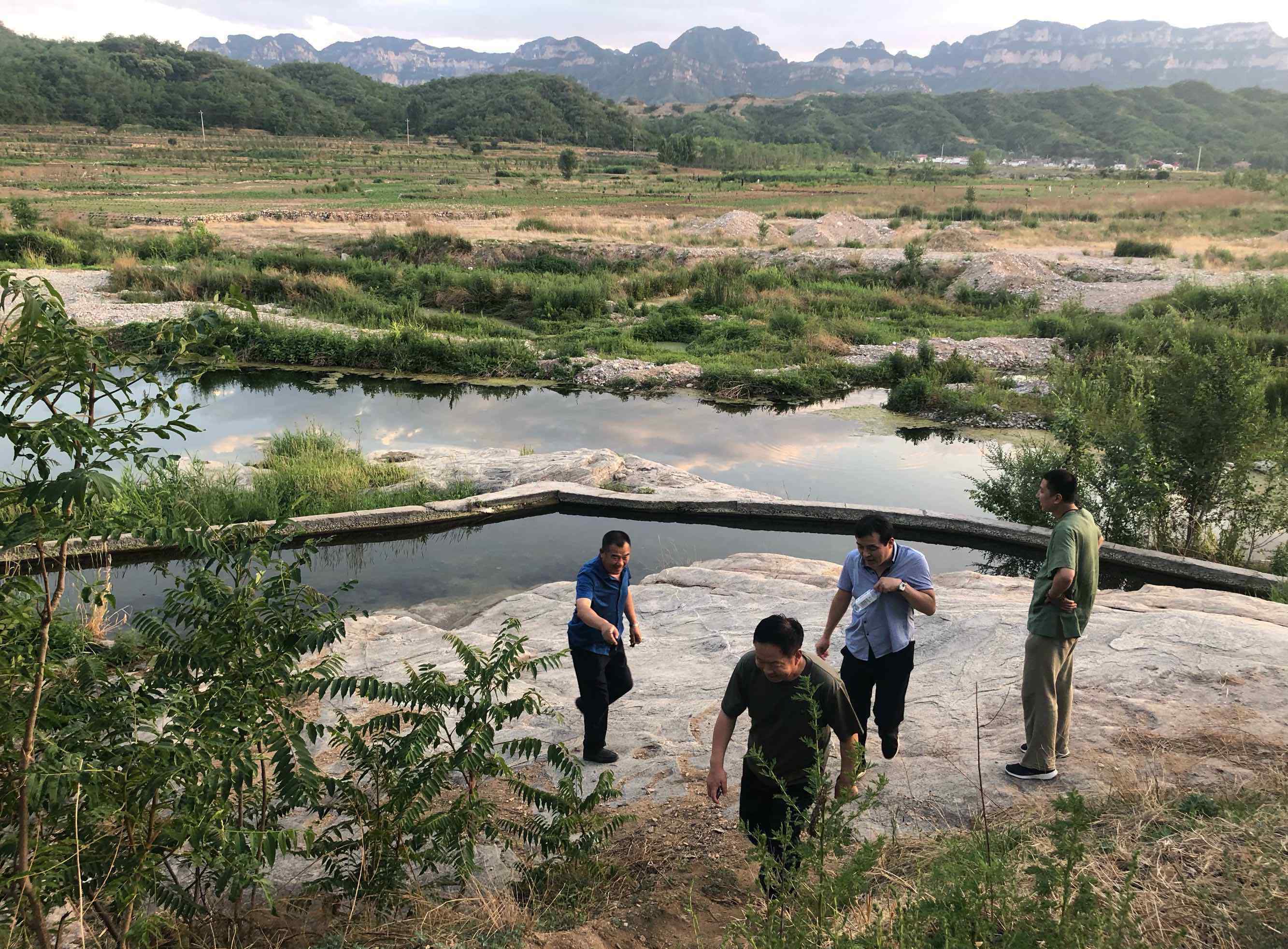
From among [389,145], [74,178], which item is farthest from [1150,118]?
[74,178]

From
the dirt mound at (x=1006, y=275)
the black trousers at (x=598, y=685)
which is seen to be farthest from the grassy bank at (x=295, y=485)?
the dirt mound at (x=1006, y=275)

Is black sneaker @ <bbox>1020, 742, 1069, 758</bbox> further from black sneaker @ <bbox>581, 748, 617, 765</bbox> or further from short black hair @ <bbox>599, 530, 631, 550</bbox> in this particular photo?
short black hair @ <bbox>599, 530, 631, 550</bbox>

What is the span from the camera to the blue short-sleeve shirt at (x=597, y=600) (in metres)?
5.70

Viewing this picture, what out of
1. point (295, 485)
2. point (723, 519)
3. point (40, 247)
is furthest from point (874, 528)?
point (40, 247)

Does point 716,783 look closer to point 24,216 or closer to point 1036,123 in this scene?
point 24,216

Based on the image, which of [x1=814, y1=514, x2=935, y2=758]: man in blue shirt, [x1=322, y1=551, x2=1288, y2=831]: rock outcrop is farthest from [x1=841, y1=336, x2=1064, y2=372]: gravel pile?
[x1=814, y1=514, x2=935, y2=758]: man in blue shirt

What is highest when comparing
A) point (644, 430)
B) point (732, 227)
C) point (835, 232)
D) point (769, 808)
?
point (732, 227)

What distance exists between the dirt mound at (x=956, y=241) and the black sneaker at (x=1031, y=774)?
33.6 meters

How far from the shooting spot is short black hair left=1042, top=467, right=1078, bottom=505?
16.8 ft

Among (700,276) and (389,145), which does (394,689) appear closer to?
(700,276)

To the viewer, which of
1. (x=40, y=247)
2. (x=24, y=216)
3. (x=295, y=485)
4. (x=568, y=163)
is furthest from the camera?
(x=568, y=163)

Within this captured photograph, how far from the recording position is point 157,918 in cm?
323

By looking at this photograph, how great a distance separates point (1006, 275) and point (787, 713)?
26655 millimetres

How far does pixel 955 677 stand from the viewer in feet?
22.5
